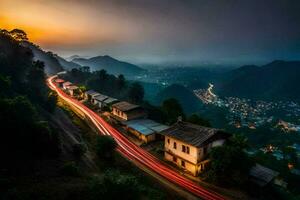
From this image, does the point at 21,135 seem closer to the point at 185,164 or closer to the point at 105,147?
the point at 105,147

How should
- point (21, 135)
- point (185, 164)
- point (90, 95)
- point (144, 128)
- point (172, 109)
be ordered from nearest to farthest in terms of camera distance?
point (21, 135) < point (185, 164) < point (144, 128) < point (172, 109) < point (90, 95)

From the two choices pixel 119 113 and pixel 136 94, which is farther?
pixel 136 94

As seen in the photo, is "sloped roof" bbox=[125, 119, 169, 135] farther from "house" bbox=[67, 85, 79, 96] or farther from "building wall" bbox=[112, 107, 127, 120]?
"house" bbox=[67, 85, 79, 96]

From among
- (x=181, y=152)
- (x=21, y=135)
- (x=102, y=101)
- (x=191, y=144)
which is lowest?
(x=181, y=152)

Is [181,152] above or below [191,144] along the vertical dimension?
below

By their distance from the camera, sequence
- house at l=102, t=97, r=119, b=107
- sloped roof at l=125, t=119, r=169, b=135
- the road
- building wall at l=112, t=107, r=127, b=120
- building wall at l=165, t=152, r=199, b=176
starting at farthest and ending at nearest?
house at l=102, t=97, r=119, b=107, building wall at l=112, t=107, r=127, b=120, sloped roof at l=125, t=119, r=169, b=135, building wall at l=165, t=152, r=199, b=176, the road

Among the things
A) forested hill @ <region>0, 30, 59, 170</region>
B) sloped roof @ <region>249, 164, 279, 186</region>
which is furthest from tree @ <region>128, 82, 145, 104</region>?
sloped roof @ <region>249, 164, 279, 186</region>

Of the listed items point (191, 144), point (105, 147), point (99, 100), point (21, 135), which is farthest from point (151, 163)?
point (99, 100)
